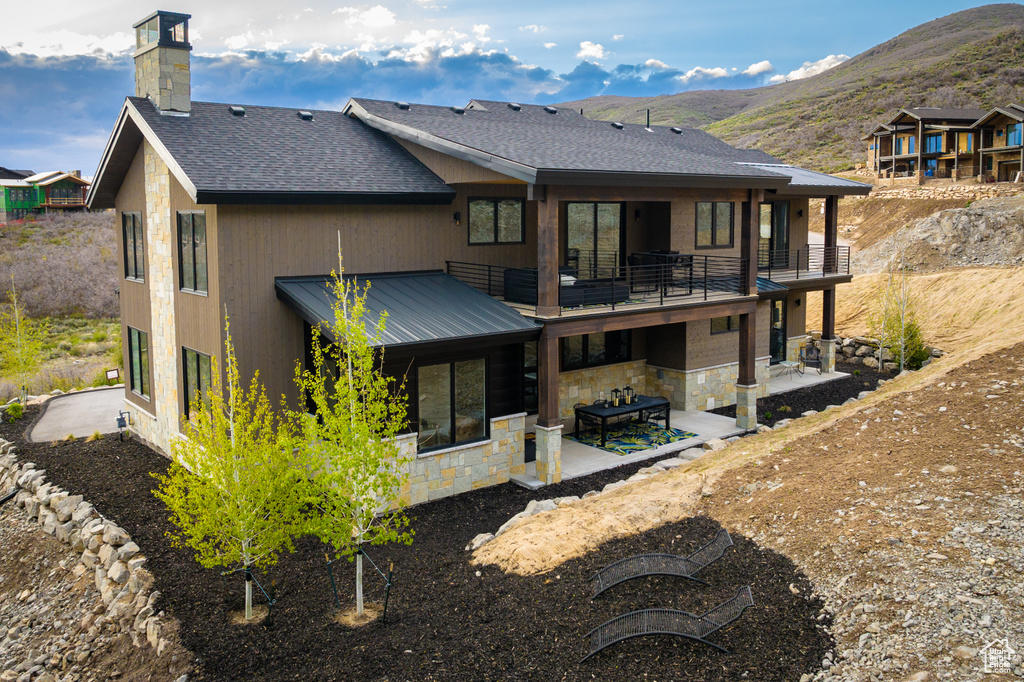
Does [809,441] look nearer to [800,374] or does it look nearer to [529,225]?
[529,225]

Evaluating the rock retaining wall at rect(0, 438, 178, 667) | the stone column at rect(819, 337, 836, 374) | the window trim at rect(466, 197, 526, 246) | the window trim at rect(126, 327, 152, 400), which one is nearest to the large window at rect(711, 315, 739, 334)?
the stone column at rect(819, 337, 836, 374)

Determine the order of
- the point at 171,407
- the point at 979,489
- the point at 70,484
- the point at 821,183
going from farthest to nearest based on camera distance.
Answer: the point at 821,183 → the point at 171,407 → the point at 70,484 → the point at 979,489

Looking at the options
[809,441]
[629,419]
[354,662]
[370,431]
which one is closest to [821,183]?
[629,419]

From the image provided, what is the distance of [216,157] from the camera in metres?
13.9

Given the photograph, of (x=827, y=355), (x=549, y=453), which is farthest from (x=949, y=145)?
(x=549, y=453)

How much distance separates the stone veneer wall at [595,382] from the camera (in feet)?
57.5

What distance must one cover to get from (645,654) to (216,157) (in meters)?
11.1

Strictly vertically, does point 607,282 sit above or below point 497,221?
below

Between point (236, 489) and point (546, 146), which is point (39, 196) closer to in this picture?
point (546, 146)

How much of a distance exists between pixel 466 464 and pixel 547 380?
216cm

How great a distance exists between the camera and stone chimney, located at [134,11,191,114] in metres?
15.0

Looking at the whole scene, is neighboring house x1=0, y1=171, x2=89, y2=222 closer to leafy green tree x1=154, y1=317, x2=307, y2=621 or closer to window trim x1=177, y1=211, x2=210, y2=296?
window trim x1=177, y1=211, x2=210, y2=296

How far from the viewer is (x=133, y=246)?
17469 mm

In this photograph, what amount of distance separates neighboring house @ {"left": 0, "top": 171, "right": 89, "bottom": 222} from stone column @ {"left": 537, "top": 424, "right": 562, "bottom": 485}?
56.9 m
